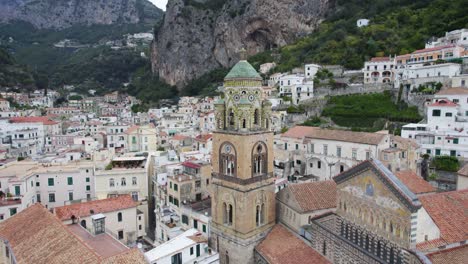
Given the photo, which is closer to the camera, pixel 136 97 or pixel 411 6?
pixel 411 6

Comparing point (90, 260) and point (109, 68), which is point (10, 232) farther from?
point (109, 68)

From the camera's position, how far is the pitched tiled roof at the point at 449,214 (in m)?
16.9

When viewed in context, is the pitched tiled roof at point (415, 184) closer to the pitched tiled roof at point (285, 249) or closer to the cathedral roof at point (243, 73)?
the pitched tiled roof at point (285, 249)

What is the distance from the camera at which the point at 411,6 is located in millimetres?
90750

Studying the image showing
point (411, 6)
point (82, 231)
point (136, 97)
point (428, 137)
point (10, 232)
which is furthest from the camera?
point (136, 97)

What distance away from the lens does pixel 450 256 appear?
16094mm

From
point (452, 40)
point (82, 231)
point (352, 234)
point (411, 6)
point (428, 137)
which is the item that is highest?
point (411, 6)

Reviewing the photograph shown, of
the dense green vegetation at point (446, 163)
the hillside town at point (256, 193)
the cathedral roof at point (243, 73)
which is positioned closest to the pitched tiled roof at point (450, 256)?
the hillside town at point (256, 193)

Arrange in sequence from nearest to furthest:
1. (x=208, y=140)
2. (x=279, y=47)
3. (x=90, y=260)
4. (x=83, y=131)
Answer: (x=90, y=260) < (x=208, y=140) < (x=83, y=131) < (x=279, y=47)

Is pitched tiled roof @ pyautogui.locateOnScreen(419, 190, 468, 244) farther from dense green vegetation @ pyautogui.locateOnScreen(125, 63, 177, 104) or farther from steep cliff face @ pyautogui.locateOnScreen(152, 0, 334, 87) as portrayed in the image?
dense green vegetation @ pyautogui.locateOnScreen(125, 63, 177, 104)

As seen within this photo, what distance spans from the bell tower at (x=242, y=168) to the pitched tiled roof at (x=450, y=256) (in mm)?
11695

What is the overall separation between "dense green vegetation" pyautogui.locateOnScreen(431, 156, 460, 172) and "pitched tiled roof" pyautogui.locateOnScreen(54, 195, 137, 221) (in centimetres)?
3233

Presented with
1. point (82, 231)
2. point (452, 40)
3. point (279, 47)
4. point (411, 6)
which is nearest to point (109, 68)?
point (279, 47)

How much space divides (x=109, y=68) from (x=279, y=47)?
292ft
